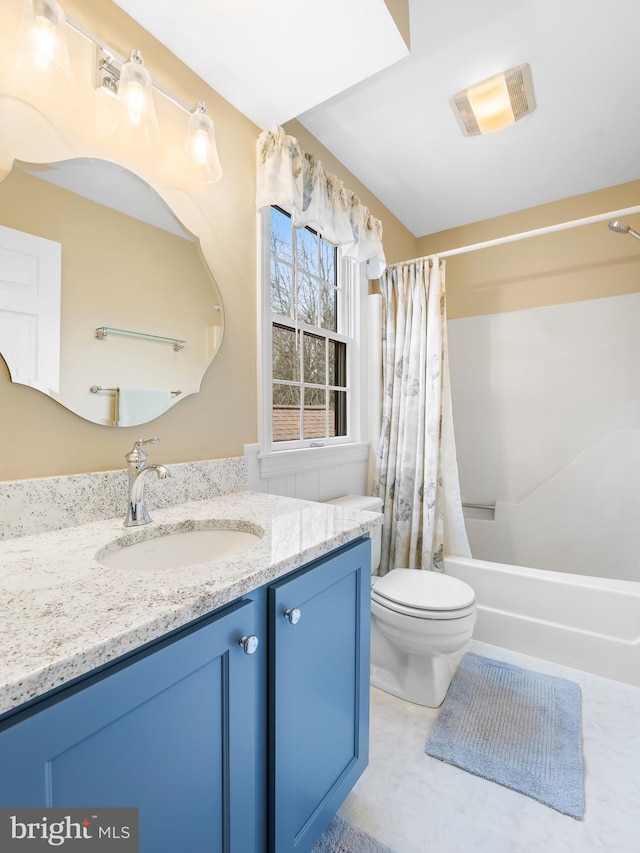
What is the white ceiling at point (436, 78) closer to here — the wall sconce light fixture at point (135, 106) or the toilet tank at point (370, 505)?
the wall sconce light fixture at point (135, 106)

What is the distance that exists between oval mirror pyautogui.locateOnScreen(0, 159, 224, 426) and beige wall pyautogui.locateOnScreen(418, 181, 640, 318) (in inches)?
87.5

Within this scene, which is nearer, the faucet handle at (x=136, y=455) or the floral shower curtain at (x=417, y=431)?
the faucet handle at (x=136, y=455)

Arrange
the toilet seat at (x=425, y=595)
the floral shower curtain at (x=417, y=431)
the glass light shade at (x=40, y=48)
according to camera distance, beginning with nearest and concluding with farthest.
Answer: the glass light shade at (x=40, y=48) < the toilet seat at (x=425, y=595) < the floral shower curtain at (x=417, y=431)

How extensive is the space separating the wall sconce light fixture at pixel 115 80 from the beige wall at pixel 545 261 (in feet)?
7.18

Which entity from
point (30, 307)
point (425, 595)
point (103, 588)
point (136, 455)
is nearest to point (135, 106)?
point (30, 307)

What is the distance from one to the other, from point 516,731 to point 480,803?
37 centimetres

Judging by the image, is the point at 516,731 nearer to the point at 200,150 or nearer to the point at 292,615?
the point at 292,615

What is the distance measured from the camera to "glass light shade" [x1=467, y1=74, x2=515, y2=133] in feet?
5.77

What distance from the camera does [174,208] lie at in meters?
1.36

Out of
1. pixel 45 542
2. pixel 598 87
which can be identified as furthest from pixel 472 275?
pixel 45 542

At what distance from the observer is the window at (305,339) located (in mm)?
1849

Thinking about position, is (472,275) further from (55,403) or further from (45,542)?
(45,542)

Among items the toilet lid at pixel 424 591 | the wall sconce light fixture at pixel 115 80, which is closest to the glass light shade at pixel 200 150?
the wall sconce light fixture at pixel 115 80

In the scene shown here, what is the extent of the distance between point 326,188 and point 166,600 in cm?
194
